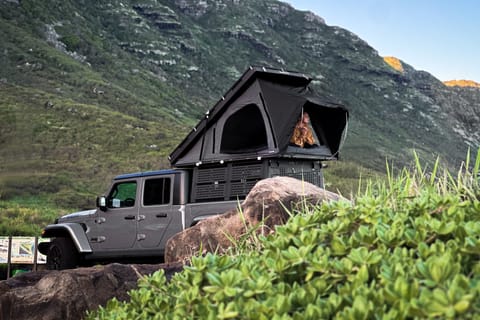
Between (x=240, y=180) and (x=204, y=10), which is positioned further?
(x=204, y=10)

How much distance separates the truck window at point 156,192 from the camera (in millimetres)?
10430

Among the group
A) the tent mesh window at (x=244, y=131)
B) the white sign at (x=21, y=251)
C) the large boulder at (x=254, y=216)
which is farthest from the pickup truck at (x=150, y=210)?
the white sign at (x=21, y=251)

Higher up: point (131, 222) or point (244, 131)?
point (244, 131)

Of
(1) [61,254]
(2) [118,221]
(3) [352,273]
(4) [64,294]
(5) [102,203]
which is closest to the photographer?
(3) [352,273]

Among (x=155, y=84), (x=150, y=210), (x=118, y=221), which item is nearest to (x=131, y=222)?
(x=118, y=221)

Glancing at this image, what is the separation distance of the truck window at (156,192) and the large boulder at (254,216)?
3440 millimetres

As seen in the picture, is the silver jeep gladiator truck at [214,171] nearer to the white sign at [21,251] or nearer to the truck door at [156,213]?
the truck door at [156,213]

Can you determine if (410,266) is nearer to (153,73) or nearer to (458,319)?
(458,319)

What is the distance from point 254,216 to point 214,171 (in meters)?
4.47

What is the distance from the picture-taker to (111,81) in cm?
7312

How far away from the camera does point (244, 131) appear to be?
35.7 ft

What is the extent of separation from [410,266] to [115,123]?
50370mm

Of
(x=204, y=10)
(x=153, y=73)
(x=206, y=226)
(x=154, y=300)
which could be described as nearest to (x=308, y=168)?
(x=206, y=226)

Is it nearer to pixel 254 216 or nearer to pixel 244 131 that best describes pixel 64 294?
pixel 254 216
